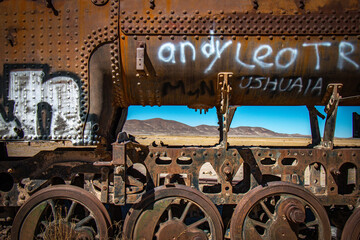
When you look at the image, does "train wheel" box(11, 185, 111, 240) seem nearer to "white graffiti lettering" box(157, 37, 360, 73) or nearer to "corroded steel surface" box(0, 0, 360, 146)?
"corroded steel surface" box(0, 0, 360, 146)

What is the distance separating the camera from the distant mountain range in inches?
3686

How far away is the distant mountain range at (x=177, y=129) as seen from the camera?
93.6 m

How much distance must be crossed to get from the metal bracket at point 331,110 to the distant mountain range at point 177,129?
8605cm

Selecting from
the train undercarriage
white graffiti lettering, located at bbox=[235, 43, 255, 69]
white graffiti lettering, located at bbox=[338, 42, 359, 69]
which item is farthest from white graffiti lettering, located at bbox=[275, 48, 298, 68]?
the train undercarriage

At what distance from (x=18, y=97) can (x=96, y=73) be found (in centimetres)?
108

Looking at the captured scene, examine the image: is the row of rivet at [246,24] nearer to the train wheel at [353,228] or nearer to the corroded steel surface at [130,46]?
the corroded steel surface at [130,46]

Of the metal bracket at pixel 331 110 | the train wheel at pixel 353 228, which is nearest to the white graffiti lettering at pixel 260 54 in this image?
the metal bracket at pixel 331 110

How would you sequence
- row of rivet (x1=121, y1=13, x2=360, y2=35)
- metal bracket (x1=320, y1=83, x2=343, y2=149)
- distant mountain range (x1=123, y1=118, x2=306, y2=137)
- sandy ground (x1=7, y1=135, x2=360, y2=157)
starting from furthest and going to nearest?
distant mountain range (x1=123, y1=118, x2=306, y2=137) → sandy ground (x1=7, y1=135, x2=360, y2=157) → metal bracket (x1=320, y1=83, x2=343, y2=149) → row of rivet (x1=121, y1=13, x2=360, y2=35)

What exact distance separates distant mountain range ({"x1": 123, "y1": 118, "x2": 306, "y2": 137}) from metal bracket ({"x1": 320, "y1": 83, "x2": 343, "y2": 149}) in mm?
86052

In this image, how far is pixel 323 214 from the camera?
11.3 ft

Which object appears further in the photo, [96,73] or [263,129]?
[263,129]

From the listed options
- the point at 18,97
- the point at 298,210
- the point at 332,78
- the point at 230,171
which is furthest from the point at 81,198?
the point at 332,78

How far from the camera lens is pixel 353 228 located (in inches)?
137

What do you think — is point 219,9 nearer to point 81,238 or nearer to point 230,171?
point 230,171
